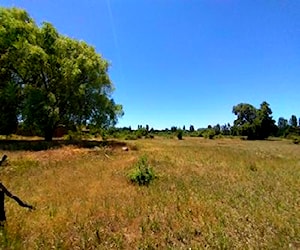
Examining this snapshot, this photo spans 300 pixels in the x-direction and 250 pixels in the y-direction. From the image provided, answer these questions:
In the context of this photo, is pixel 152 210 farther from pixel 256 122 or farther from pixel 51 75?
pixel 256 122

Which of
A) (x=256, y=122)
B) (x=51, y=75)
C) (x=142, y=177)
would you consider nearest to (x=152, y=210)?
(x=142, y=177)

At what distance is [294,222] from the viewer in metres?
8.84

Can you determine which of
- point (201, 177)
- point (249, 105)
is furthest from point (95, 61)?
point (249, 105)

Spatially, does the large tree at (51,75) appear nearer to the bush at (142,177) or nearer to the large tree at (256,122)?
the bush at (142,177)

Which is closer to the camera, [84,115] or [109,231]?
[109,231]

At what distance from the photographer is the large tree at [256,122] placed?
284ft

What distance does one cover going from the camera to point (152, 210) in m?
9.91

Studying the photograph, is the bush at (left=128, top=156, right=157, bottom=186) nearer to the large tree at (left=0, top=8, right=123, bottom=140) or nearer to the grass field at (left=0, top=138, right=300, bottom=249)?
the grass field at (left=0, top=138, right=300, bottom=249)

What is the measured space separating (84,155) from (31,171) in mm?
6161

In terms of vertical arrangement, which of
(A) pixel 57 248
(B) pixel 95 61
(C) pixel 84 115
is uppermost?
(B) pixel 95 61

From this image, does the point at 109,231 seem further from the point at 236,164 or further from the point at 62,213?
the point at 236,164

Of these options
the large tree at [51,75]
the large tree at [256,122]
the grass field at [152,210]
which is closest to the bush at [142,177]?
the grass field at [152,210]

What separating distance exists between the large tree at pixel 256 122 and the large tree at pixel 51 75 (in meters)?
59.2

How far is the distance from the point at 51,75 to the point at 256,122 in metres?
65.4
